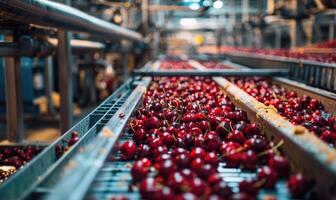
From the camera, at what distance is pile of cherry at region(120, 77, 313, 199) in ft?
5.10

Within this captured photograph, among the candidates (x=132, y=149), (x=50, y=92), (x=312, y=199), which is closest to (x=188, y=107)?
(x=132, y=149)

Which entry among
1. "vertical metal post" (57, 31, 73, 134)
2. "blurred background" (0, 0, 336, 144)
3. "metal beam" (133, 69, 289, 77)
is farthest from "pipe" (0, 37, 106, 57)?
"metal beam" (133, 69, 289, 77)

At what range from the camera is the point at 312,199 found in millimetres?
1572

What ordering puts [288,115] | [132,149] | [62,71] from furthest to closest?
1. [62,71]
2. [288,115]
3. [132,149]

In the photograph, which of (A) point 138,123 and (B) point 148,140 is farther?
(A) point 138,123

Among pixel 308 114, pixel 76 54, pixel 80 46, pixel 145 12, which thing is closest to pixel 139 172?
pixel 308 114

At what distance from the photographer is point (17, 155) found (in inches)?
179

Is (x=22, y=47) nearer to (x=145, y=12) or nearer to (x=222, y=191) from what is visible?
(x=222, y=191)

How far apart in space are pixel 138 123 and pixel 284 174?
1209mm

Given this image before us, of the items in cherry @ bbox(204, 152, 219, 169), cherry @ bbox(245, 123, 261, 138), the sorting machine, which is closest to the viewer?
the sorting machine

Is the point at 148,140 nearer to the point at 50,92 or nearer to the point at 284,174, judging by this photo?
the point at 284,174

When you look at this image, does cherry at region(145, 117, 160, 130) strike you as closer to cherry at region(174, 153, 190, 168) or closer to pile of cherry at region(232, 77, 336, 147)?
cherry at region(174, 153, 190, 168)

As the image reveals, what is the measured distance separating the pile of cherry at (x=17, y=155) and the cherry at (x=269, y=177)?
3.08m

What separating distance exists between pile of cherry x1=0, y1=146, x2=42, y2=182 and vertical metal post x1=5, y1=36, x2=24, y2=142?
1.62 feet
